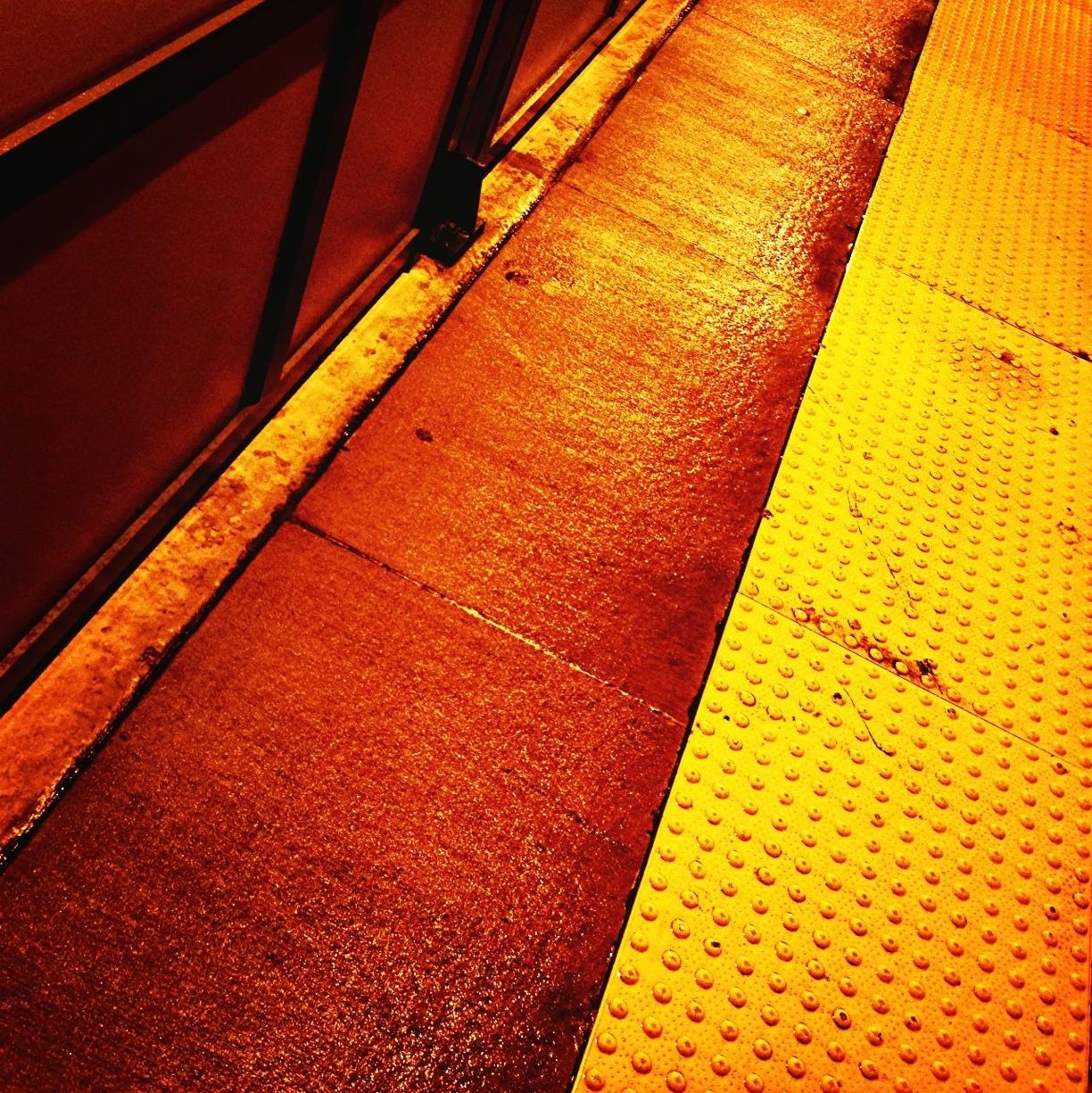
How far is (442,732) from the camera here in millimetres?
1900

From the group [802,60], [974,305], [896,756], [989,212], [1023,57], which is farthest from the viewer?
[1023,57]

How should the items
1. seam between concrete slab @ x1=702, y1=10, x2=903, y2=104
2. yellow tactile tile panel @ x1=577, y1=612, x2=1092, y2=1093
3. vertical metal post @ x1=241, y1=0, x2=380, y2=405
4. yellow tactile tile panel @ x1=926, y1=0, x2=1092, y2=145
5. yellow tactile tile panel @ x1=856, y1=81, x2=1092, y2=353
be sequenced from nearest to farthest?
vertical metal post @ x1=241, y1=0, x2=380, y2=405
yellow tactile tile panel @ x1=577, y1=612, x2=1092, y2=1093
yellow tactile tile panel @ x1=856, y1=81, x2=1092, y2=353
seam between concrete slab @ x1=702, y1=10, x2=903, y2=104
yellow tactile tile panel @ x1=926, y1=0, x2=1092, y2=145

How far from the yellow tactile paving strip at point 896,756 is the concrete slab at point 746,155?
31cm

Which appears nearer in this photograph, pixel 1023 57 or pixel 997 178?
pixel 997 178

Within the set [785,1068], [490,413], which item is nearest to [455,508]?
[490,413]

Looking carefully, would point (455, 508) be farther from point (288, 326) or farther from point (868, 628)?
point (868, 628)

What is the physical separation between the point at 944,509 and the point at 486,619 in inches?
63.3

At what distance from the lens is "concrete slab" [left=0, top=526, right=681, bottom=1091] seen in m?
1.48

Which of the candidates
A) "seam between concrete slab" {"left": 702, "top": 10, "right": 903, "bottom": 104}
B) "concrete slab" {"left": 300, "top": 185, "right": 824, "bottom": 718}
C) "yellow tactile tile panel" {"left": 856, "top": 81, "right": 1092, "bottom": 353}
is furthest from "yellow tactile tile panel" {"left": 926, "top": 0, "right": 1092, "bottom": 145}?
"concrete slab" {"left": 300, "top": 185, "right": 824, "bottom": 718}

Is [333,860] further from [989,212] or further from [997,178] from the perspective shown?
[997,178]

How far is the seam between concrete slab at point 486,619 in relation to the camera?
2094 millimetres

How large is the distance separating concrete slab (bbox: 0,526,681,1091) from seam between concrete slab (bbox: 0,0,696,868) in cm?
6

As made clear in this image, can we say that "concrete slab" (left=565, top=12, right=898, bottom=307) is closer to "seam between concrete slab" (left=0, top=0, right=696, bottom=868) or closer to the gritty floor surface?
the gritty floor surface

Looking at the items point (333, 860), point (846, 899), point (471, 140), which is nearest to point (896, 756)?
point (846, 899)
